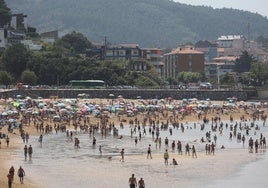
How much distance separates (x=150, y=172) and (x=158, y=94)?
61462 millimetres

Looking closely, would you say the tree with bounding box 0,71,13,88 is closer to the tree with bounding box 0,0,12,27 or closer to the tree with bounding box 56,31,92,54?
A: the tree with bounding box 0,0,12,27

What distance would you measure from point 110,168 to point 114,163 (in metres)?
2.10

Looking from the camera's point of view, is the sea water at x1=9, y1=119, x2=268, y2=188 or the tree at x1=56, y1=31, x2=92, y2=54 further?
the tree at x1=56, y1=31, x2=92, y2=54

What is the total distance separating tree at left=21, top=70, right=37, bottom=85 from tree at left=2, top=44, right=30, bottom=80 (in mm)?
3312

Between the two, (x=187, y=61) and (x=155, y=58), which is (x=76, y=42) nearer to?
(x=155, y=58)

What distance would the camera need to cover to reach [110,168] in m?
34.6

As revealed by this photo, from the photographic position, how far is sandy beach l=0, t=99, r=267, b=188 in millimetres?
30438

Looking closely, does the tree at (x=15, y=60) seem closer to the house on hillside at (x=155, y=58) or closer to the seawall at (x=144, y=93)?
the seawall at (x=144, y=93)

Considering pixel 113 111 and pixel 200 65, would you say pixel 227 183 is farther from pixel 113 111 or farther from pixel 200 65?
pixel 200 65

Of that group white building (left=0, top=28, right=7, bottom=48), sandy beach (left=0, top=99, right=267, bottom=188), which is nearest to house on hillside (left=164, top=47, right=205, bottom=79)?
white building (left=0, top=28, right=7, bottom=48)

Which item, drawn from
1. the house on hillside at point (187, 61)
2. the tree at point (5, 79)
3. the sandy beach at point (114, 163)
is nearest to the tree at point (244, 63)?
the house on hillside at point (187, 61)

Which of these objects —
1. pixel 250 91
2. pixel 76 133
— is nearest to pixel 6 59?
pixel 250 91

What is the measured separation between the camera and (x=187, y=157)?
3953 cm

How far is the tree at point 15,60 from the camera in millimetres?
94125
